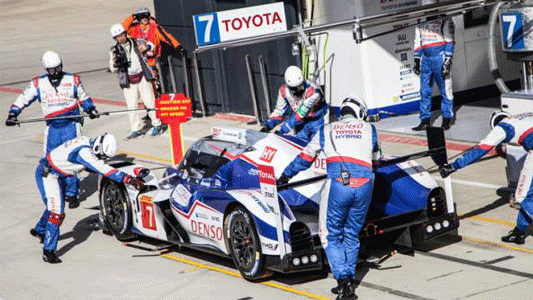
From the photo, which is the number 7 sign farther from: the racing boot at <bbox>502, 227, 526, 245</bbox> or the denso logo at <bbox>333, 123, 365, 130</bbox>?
the denso logo at <bbox>333, 123, 365, 130</bbox>

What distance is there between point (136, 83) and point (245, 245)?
370 inches

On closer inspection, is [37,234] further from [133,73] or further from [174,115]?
[133,73]

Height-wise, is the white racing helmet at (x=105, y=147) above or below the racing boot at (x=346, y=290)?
above

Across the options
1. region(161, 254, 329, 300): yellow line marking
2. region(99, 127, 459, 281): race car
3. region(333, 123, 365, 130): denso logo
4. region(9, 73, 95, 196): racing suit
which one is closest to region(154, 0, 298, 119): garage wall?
region(9, 73, 95, 196): racing suit

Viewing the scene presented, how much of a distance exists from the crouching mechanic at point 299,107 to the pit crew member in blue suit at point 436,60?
3945mm

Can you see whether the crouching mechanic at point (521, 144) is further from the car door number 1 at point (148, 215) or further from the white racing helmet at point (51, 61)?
the white racing helmet at point (51, 61)

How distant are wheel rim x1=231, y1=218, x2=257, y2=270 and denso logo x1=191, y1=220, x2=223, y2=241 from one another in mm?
304

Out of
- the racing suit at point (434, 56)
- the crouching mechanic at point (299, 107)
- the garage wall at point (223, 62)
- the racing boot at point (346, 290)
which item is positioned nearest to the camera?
the racing boot at point (346, 290)

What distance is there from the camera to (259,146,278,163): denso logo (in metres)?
13.8

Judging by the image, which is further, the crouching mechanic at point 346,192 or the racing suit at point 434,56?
the racing suit at point 434,56

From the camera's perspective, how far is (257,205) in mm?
12508

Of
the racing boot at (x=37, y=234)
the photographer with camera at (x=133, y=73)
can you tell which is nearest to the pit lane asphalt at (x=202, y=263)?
the racing boot at (x=37, y=234)

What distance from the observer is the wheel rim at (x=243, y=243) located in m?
12.7

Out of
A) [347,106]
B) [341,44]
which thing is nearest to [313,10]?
[341,44]
